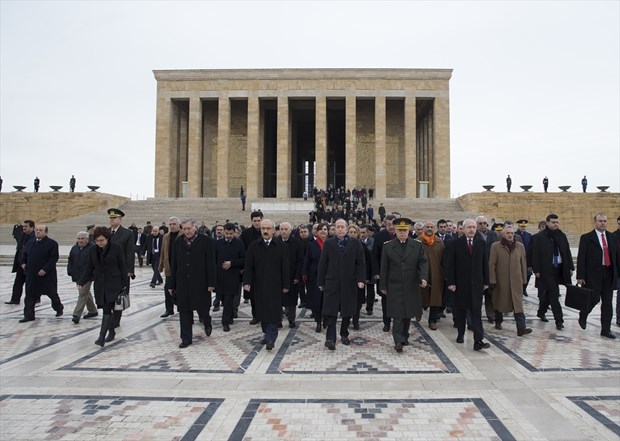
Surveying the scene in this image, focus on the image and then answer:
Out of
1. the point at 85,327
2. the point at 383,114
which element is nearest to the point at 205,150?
the point at 383,114

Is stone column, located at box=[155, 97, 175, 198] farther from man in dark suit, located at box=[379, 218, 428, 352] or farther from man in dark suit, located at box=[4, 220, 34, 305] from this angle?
man in dark suit, located at box=[379, 218, 428, 352]

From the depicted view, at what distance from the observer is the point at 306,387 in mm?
4289

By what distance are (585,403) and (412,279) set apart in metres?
2.40

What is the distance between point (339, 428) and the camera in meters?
3.39

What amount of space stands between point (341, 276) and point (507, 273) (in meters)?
2.85

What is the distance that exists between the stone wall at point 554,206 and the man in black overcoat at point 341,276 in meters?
21.9

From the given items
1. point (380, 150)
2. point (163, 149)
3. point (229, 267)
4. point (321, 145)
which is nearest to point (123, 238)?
point (229, 267)

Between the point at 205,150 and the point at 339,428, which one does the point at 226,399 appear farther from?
the point at 205,150

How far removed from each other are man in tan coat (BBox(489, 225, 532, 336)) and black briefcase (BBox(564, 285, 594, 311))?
0.67m

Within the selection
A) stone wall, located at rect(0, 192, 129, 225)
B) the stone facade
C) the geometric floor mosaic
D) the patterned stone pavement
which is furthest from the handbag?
the stone facade

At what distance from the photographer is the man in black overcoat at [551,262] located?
697 cm

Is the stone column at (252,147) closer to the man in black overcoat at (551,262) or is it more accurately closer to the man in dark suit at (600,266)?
the man in black overcoat at (551,262)

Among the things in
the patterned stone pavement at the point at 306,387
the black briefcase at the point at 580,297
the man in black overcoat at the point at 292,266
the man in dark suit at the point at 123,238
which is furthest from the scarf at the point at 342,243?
the black briefcase at the point at 580,297

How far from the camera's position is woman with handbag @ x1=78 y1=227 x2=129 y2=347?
19.7 feet
